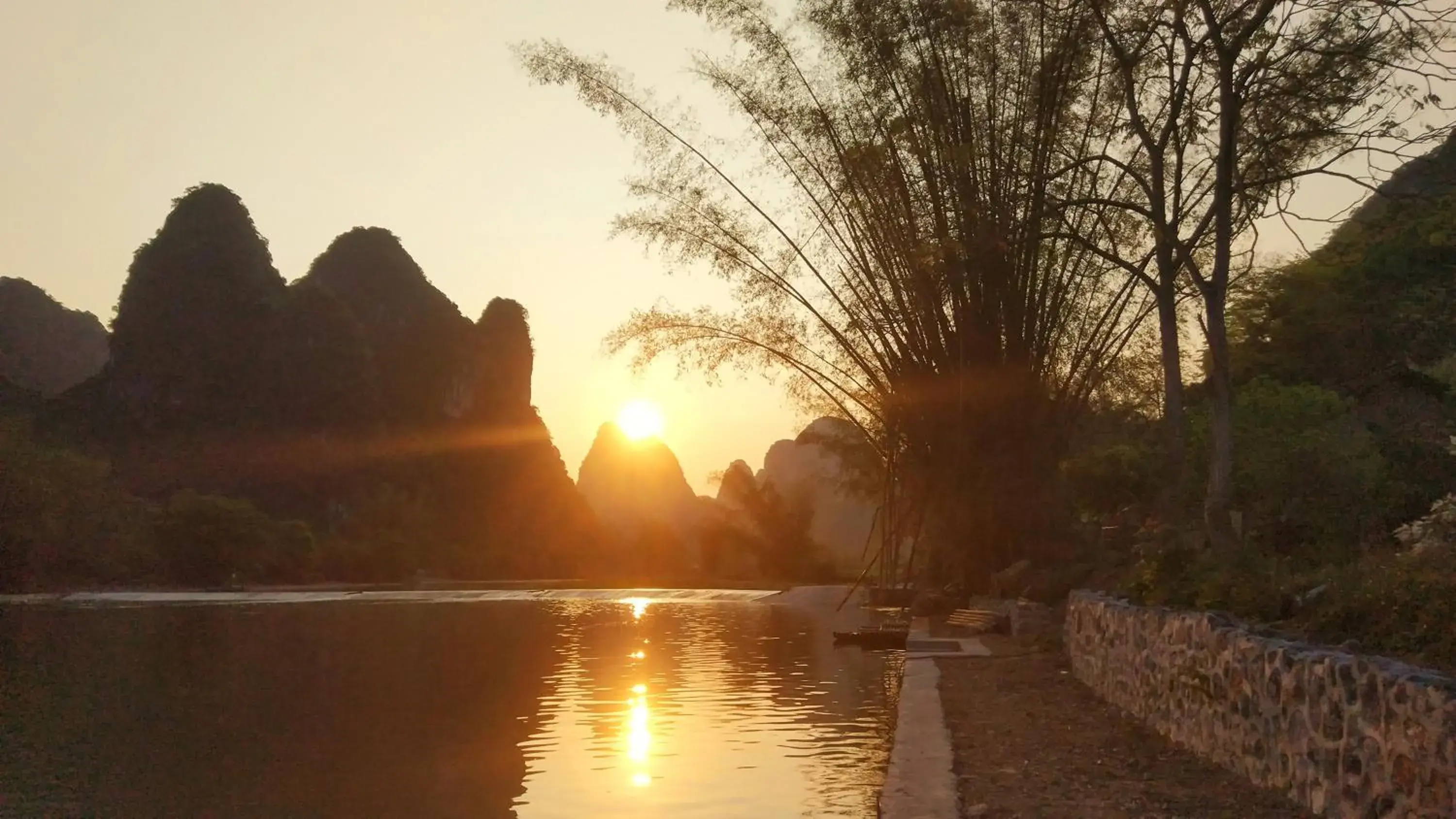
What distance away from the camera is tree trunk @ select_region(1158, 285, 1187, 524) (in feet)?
35.0

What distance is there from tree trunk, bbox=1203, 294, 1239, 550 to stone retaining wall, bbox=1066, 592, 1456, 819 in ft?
4.93

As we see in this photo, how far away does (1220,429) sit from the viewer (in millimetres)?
9391

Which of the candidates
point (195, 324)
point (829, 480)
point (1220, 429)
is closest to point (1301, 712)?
point (1220, 429)

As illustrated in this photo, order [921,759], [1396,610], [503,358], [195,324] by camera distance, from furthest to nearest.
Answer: [503,358], [195,324], [921,759], [1396,610]

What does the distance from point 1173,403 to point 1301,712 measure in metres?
6.23

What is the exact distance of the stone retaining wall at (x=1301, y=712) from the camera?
162 inches

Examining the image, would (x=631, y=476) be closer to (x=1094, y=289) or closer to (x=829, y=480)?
(x=829, y=480)

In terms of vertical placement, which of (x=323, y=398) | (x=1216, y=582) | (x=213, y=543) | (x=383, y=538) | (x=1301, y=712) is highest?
(x=323, y=398)

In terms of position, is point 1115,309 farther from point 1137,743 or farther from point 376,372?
point 376,372

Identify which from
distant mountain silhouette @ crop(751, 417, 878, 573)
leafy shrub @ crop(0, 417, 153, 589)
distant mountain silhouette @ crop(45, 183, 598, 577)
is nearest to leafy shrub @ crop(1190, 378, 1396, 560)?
distant mountain silhouette @ crop(751, 417, 878, 573)

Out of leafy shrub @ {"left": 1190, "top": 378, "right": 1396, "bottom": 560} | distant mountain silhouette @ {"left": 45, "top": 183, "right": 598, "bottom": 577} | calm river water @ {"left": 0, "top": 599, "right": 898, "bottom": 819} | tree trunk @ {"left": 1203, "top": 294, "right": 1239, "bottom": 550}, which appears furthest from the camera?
Result: distant mountain silhouette @ {"left": 45, "top": 183, "right": 598, "bottom": 577}

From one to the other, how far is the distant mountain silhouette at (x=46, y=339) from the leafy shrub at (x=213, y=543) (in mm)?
61206

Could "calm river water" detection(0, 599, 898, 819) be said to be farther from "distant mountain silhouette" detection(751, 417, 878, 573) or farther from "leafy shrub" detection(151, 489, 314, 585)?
"leafy shrub" detection(151, 489, 314, 585)

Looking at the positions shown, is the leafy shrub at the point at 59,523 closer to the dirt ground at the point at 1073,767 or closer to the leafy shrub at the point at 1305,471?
the leafy shrub at the point at 1305,471
